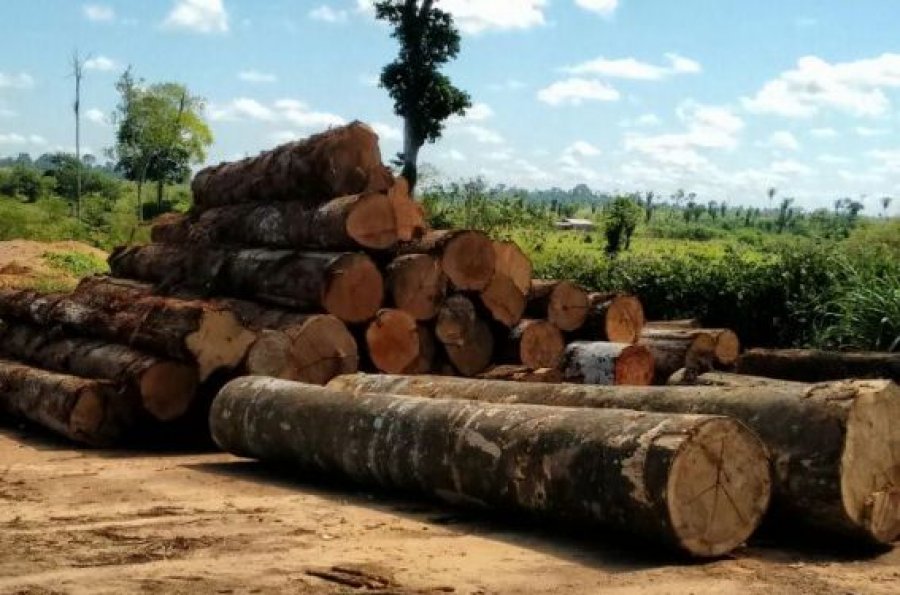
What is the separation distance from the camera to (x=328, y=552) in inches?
224

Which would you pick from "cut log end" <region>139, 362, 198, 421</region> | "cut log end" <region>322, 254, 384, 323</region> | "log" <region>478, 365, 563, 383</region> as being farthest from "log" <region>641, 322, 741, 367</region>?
"cut log end" <region>139, 362, 198, 421</region>

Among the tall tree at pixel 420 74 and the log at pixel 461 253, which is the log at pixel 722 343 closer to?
the log at pixel 461 253

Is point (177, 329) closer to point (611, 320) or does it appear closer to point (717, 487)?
point (611, 320)

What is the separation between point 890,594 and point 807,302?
10676mm

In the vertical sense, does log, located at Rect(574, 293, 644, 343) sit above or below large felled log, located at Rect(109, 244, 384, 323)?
below

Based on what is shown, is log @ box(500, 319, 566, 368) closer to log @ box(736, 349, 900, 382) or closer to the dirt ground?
log @ box(736, 349, 900, 382)

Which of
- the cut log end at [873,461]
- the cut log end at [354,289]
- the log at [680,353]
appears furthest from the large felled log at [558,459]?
the log at [680,353]

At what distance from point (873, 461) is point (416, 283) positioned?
6038 millimetres

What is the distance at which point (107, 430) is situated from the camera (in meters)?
9.80

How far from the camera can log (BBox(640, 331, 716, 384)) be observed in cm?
1230

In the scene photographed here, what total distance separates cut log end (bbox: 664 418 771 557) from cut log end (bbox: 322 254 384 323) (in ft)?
18.6

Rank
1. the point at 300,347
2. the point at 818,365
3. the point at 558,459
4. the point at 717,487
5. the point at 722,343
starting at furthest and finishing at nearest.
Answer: the point at 722,343
the point at 300,347
the point at 818,365
the point at 558,459
the point at 717,487

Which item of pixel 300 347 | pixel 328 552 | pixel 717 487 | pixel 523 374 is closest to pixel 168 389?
pixel 300 347

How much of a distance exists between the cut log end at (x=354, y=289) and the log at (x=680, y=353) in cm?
342
